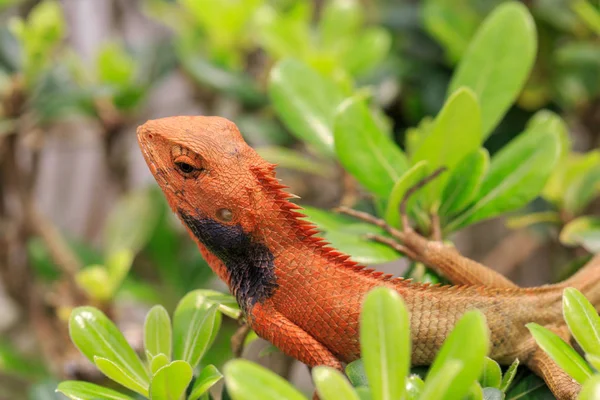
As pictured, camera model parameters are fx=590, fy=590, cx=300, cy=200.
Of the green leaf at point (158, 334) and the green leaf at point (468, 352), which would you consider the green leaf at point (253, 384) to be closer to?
the green leaf at point (468, 352)

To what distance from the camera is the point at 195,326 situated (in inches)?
48.5

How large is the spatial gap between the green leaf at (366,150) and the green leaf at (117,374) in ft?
2.28

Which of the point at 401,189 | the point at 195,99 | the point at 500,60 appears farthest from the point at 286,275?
the point at 195,99

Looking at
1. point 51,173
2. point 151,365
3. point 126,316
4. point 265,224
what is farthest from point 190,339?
→ point 51,173

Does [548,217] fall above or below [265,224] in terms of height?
below

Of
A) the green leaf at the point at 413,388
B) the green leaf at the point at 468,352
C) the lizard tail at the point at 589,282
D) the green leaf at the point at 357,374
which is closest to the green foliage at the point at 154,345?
the green leaf at the point at 357,374

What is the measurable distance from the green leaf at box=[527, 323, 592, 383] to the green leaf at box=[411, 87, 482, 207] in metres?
0.51

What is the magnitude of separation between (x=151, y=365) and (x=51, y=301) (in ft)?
4.77

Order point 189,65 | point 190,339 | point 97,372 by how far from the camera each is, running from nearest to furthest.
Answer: point 190,339 → point 97,372 → point 189,65

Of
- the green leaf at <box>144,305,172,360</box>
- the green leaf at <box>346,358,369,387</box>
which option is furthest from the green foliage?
the green leaf at <box>346,358,369,387</box>

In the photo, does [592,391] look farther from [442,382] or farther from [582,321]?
[582,321]

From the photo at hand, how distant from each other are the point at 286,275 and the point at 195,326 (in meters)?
0.23

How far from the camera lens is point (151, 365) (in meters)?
1.13

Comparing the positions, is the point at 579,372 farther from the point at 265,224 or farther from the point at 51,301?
the point at 51,301
